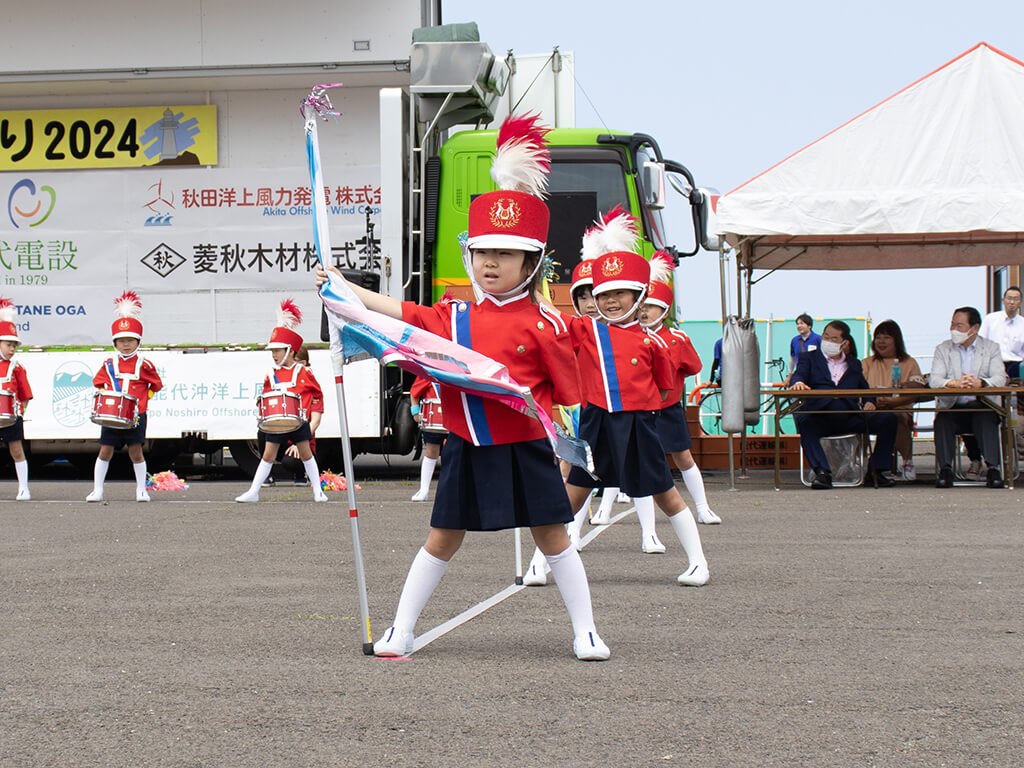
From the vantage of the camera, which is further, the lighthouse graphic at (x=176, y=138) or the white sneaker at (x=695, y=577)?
the lighthouse graphic at (x=176, y=138)

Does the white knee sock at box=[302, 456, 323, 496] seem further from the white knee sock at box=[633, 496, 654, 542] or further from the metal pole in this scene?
the metal pole

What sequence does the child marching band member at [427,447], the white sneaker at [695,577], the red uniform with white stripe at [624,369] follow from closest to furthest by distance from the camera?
the white sneaker at [695,577] → the red uniform with white stripe at [624,369] → the child marching band member at [427,447]

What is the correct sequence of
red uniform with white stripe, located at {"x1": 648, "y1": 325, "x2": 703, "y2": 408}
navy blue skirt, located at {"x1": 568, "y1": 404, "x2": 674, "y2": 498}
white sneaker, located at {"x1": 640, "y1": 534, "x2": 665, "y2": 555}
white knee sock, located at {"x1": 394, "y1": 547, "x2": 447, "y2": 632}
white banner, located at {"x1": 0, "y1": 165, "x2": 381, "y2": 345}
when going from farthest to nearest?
white banner, located at {"x1": 0, "y1": 165, "x2": 381, "y2": 345}, red uniform with white stripe, located at {"x1": 648, "y1": 325, "x2": 703, "y2": 408}, white sneaker, located at {"x1": 640, "y1": 534, "x2": 665, "y2": 555}, navy blue skirt, located at {"x1": 568, "y1": 404, "x2": 674, "y2": 498}, white knee sock, located at {"x1": 394, "y1": 547, "x2": 447, "y2": 632}

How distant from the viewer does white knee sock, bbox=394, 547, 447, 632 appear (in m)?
4.93

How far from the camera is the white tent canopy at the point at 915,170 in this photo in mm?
12273

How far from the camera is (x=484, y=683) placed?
14.5ft

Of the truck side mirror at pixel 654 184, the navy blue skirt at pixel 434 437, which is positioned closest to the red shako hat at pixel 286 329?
the navy blue skirt at pixel 434 437

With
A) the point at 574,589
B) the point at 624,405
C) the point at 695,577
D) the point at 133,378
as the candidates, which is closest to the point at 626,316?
the point at 624,405

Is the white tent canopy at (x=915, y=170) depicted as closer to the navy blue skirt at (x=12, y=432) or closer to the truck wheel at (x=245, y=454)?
the truck wheel at (x=245, y=454)

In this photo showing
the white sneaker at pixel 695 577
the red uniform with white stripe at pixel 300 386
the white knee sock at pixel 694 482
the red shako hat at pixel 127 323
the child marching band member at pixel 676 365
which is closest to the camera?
the white sneaker at pixel 695 577

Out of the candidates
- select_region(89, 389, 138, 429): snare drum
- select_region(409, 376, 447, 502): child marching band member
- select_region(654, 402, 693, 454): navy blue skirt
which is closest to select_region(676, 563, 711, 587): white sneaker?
select_region(654, 402, 693, 454): navy blue skirt

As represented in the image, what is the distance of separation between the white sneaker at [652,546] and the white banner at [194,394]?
6313 millimetres

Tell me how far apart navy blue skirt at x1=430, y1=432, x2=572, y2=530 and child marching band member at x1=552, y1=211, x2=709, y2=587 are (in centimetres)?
187

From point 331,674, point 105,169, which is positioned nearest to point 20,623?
point 331,674
